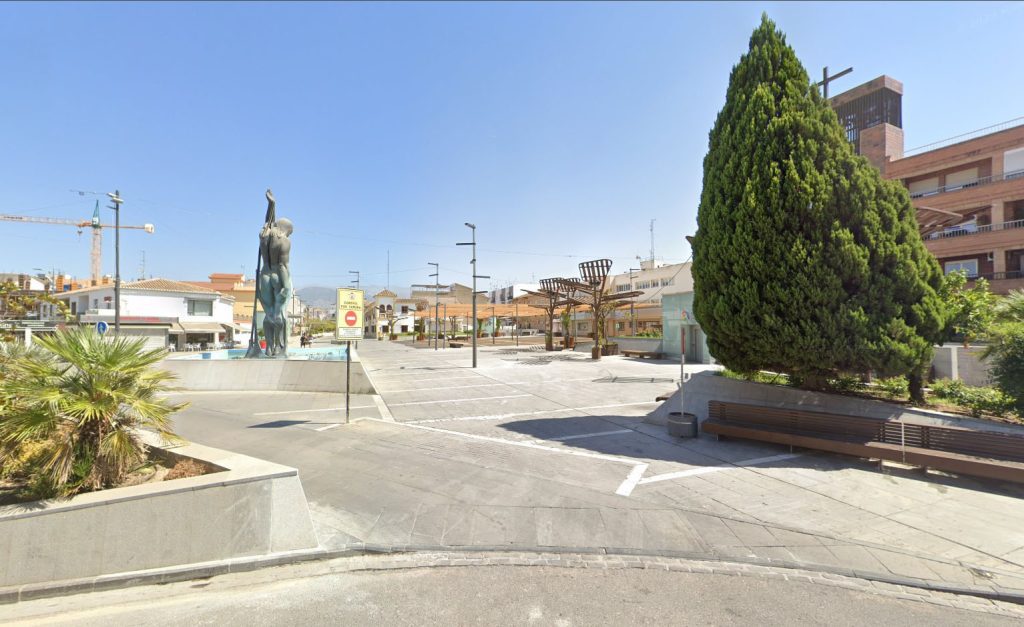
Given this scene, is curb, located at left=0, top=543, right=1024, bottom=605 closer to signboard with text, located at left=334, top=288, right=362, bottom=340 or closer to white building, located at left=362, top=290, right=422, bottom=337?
signboard with text, located at left=334, top=288, right=362, bottom=340

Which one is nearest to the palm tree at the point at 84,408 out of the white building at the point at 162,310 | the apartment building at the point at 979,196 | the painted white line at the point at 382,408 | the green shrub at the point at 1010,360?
the painted white line at the point at 382,408

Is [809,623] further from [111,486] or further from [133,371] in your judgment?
[133,371]

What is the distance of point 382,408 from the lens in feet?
40.3

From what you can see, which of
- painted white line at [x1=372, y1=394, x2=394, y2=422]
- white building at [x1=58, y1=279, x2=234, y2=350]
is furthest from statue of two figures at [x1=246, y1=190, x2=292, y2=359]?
white building at [x1=58, y1=279, x2=234, y2=350]

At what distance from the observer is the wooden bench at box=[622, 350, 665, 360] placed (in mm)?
27016

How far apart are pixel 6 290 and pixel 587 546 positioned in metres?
13.8

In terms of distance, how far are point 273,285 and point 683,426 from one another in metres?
16.9

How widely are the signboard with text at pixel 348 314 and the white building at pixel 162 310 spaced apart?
122ft

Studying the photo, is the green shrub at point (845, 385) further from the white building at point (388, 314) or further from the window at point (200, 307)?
the white building at point (388, 314)

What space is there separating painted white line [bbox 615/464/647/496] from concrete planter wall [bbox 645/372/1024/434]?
11.3 feet

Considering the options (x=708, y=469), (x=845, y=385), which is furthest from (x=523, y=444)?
(x=845, y=385)

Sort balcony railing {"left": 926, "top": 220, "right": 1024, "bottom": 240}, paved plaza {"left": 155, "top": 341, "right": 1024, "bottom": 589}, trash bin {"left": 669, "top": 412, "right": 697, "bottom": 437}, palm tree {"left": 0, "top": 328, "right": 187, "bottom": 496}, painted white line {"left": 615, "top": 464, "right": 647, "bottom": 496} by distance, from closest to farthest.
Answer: palm tree {"left": 0, "top": 328, "right": 187, "bottom": 496} < paved plaza {"left": 155, "top": 341, "right": 1024, "bottom": 589} < painted white line {"left": 615, "top": 464, "right": 647, "bottom": 496} < trash bin {"left": 669, "top": 412, "right": 697, "bottom": 437} < balcony railing {"left": 926, "top": 220, "right": 1024, "bottom": 240}

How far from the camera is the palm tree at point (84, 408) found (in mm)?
4059

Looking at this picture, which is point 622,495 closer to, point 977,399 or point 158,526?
point 158,526
